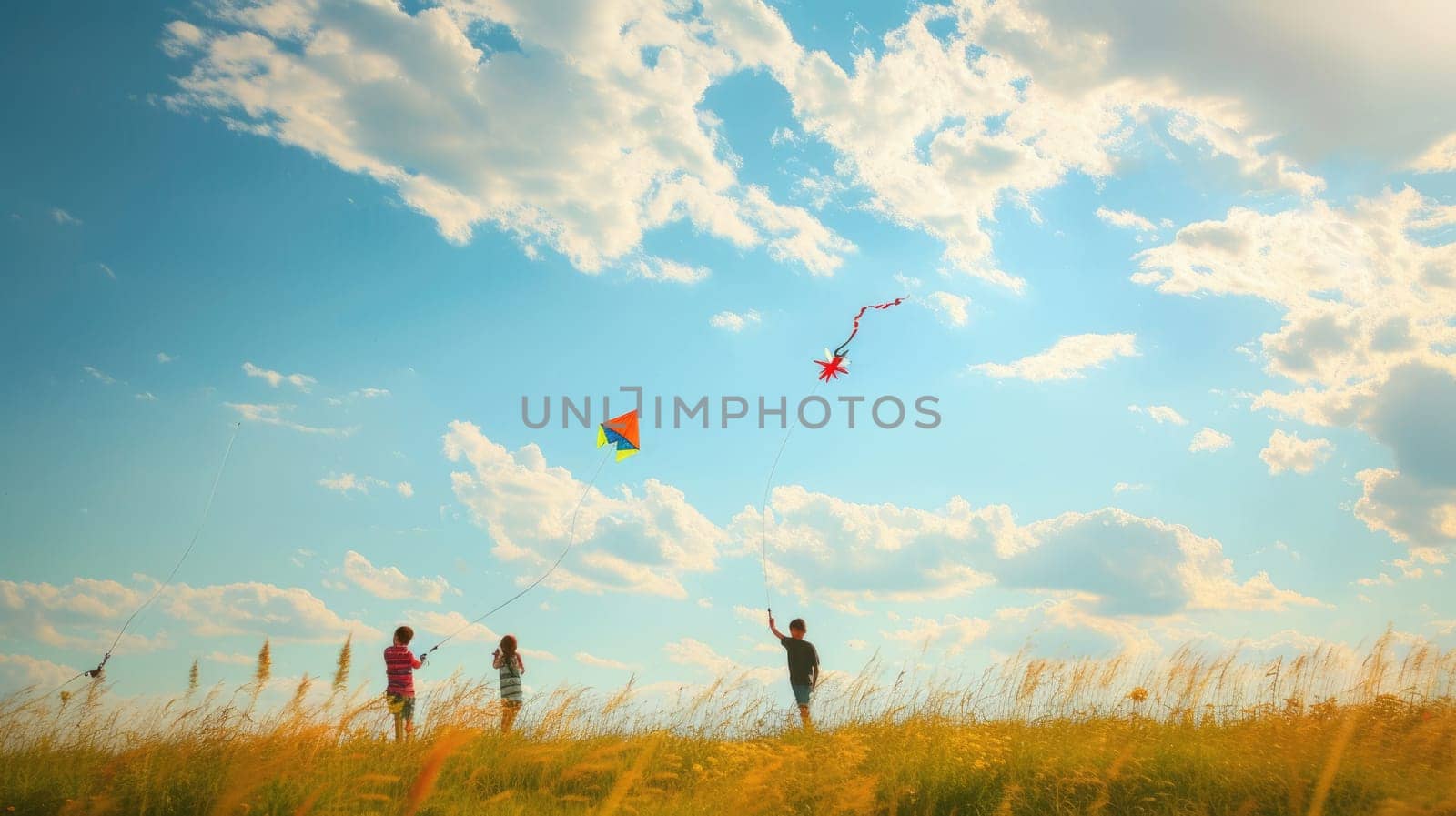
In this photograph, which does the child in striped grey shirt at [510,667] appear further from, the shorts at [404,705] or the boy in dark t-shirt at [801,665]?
the boy in dark t-shirt at [801,665]

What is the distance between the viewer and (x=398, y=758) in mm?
9414

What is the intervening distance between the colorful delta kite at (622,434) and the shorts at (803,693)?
16.1 ft

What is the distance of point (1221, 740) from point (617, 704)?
7.61 meters

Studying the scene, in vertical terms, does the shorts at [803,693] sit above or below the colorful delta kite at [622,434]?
below

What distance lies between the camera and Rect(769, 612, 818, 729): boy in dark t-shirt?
41.6 feet

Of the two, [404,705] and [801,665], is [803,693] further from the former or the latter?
[404,705]

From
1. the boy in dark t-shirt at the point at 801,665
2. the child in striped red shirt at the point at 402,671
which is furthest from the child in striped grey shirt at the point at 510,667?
the boy in dark t-shirt at the point at 801,665

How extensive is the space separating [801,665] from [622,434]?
509 cm

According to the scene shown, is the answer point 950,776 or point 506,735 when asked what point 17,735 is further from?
point 950,776

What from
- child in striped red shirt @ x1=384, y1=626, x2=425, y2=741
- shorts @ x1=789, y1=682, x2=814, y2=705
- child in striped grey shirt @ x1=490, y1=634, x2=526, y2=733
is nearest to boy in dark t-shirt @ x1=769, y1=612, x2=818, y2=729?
shorts @ x1=789, y1=682, x2=814, y2=705

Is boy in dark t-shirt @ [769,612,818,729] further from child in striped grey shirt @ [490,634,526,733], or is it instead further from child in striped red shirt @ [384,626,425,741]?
child in striped red shirt @ [384,626,425,741]

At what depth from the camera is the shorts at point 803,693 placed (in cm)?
1267

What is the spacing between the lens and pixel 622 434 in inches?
599

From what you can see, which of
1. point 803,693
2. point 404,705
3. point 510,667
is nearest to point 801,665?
point 803,693
